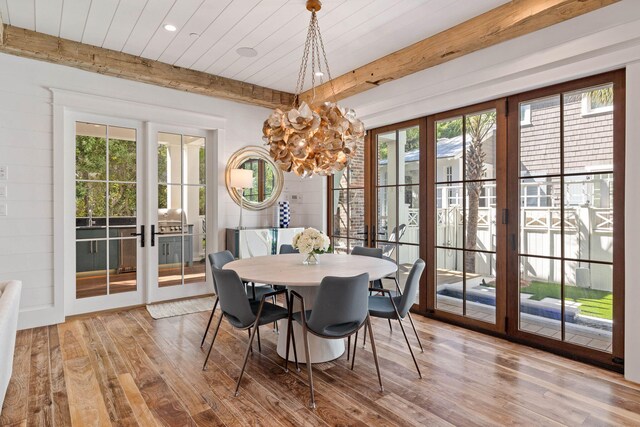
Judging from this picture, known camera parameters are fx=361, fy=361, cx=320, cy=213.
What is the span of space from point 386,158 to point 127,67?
10.4 feet

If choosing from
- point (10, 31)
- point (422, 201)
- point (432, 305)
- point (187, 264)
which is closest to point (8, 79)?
point (10, 31)

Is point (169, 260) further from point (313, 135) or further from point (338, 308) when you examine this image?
point (338, 308)

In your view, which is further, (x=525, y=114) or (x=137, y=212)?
(x=137, y=212)

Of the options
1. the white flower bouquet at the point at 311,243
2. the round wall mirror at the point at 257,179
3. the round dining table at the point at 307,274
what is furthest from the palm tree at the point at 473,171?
the round wall mirror at the point at 257,179

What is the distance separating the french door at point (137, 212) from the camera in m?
4.16

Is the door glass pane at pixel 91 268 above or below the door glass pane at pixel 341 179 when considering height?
below

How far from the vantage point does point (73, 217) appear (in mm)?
4059

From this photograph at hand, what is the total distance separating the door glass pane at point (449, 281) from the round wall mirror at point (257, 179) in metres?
2.69

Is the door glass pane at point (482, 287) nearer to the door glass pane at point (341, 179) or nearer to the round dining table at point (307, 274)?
the round dining table at point (307, 274)

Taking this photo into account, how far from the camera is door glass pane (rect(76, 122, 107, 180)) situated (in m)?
4.12

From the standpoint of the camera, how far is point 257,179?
5461mm

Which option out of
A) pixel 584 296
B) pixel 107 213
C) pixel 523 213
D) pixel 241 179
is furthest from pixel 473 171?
pixel 107 213

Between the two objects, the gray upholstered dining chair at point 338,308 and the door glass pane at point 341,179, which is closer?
the gray upholstered dining chair at point 338,308

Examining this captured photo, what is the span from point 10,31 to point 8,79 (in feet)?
1.64
